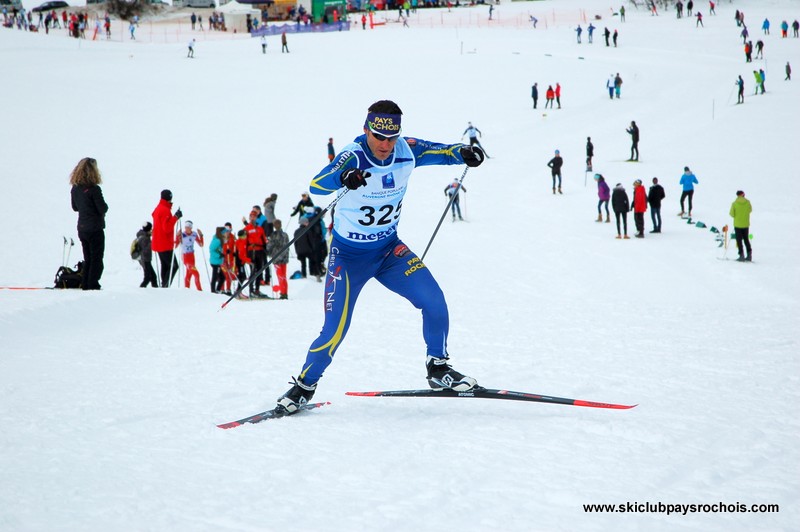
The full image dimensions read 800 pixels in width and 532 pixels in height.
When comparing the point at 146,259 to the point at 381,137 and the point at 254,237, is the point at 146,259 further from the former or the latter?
the point at 381,137

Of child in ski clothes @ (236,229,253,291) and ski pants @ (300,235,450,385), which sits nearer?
ski pants @ (300,235,450,385)

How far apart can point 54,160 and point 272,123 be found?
10.1 metres

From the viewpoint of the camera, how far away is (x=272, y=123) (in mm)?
31766

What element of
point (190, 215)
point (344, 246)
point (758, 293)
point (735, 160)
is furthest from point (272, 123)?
point (344, 246)

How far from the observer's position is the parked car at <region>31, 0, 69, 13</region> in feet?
208

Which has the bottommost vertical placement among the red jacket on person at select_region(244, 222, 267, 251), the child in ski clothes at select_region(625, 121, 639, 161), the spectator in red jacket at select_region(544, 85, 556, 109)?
the red jacket on person at select_region(244, 222, 267, 251)

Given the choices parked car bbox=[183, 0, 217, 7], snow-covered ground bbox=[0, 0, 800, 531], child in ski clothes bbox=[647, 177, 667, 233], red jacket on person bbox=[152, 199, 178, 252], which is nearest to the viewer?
snow-covered ground bbox=[0, 0, 800, 531]

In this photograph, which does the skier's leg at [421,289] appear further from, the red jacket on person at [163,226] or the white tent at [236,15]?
the white tent at [236,15]

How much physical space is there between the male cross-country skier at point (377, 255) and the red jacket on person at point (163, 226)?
6.28 meters

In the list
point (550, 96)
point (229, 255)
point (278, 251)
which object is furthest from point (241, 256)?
point (550, 96)

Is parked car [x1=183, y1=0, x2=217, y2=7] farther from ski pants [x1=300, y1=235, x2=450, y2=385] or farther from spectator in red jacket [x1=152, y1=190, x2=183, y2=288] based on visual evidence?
ski pants [x1=300, y1=235, x2=450, y2=385]

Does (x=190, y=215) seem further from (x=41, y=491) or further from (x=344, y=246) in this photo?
(x=41, y=491)

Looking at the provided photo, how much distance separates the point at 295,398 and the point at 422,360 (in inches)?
79.3

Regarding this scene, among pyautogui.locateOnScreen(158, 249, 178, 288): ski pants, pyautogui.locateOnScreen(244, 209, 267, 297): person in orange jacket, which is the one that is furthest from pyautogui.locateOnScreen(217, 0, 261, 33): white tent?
pyautogui.locateOnScreen(158, 249, 178, 288): ski pants
